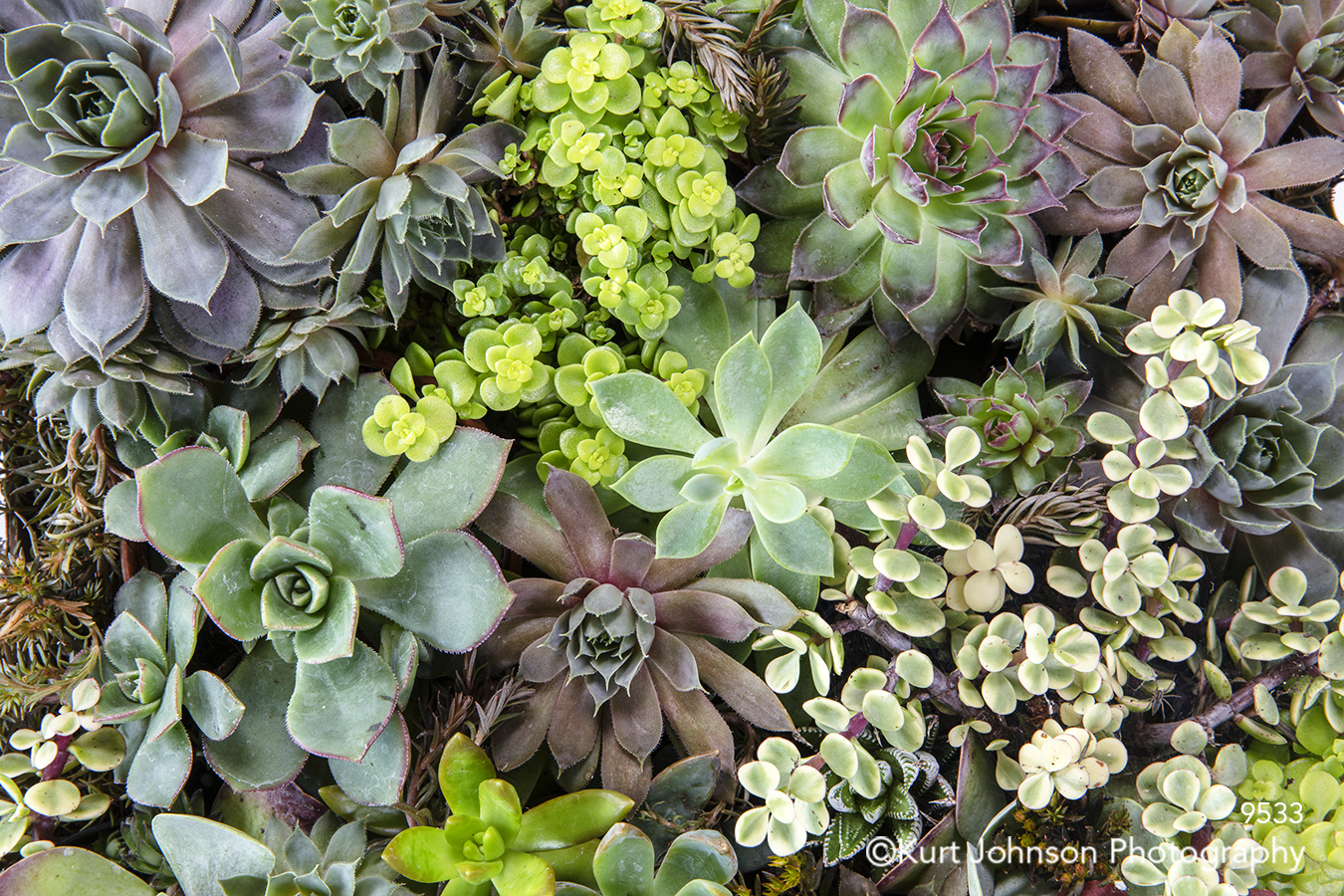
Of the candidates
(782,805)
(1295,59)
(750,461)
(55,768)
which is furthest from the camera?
(1295,59)

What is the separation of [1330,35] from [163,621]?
2.39 metres

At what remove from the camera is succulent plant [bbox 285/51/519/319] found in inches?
54.1

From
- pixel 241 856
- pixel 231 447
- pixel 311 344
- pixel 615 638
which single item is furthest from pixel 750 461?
pixel 241 856

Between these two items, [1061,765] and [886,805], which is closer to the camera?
[1061,765]

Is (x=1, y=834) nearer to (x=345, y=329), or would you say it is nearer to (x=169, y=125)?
(x=345, y=329)

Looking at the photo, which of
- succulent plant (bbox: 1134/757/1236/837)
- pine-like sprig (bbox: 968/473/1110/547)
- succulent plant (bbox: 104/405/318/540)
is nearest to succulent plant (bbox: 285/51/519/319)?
succulent plant (bbox: 104/405/318/540)

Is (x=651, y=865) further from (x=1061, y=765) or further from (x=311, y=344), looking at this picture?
(x=311, y=344)

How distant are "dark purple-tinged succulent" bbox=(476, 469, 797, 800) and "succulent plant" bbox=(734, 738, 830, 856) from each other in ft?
0.37

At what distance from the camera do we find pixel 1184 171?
1549mm

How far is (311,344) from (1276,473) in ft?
5.63

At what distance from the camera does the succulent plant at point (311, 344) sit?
1.44 meters

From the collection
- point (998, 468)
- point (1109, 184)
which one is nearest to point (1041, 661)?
point (998, 468)

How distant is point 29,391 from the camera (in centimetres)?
157

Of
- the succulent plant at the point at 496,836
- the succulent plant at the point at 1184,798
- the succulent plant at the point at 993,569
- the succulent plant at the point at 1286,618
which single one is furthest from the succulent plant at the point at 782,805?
the succulent plant at the point at 1286,618
